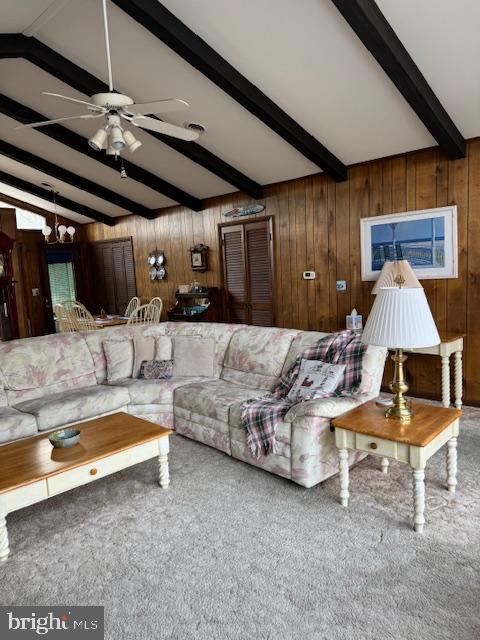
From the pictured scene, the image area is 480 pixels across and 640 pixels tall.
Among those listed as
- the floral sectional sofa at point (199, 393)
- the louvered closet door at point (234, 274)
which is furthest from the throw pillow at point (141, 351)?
the louvered closet door at point (234, 274)

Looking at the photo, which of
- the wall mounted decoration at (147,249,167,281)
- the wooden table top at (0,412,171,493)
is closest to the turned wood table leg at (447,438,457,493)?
the wooden table top at (0,412,171,493)

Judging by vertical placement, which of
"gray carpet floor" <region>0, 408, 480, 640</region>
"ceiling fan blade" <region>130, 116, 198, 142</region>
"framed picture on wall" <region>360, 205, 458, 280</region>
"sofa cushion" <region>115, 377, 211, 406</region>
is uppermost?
"ceiling fan blade" <region>130, 116, 198, 142</region>

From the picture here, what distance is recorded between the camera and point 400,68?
9.82 feet

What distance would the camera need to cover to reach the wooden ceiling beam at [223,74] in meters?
3.06

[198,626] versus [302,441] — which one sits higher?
[302,441]

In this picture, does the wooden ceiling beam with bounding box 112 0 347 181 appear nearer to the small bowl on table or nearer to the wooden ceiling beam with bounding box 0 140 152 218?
the small bowl on table

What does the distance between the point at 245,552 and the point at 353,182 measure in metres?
3.75

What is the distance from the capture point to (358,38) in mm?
3000

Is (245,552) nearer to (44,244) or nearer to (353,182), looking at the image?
(353,182)

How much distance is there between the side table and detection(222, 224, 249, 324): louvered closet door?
11.4ft

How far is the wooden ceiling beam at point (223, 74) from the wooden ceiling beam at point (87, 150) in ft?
7.79

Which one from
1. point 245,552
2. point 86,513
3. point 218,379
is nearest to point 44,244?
point 218,379

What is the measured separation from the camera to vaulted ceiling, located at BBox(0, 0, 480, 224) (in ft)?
9.55

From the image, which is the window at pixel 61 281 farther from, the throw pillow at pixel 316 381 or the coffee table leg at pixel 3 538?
the coffee table leg at pixel 3 538
